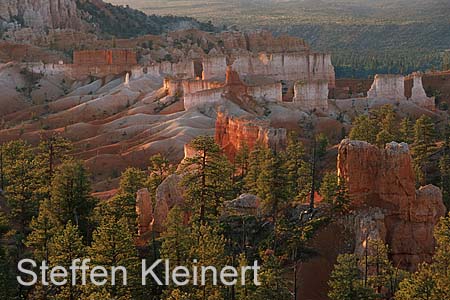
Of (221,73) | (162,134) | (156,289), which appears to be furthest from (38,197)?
(221,73)

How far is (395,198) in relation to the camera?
97.1 feet

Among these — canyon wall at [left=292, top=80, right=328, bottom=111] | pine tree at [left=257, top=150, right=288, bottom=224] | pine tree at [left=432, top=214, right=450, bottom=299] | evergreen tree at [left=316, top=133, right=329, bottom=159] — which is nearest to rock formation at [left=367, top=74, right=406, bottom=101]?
canyon wall at [left=292, top=80, right=328, bottom=111]

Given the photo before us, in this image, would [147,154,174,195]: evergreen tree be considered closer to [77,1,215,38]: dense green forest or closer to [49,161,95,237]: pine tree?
[49,161,95,237]: pine tree

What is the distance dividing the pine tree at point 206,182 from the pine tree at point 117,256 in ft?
15.2

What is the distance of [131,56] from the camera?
101 metres

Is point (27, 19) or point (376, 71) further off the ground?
point (27, 19)

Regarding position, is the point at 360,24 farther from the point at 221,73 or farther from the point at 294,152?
the point at 294,152

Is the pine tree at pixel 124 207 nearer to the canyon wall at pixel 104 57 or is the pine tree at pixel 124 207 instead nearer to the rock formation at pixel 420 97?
the rock formation at pixel 420 97

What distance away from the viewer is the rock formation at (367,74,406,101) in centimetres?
8144

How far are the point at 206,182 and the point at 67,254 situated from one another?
7404mm

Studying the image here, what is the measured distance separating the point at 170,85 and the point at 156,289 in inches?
1959

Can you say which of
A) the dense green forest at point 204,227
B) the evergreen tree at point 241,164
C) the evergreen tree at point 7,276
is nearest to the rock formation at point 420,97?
the dense green forest at point 204,227

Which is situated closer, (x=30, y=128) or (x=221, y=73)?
(x=30, y=128)

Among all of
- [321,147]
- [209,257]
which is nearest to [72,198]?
[209,257]
